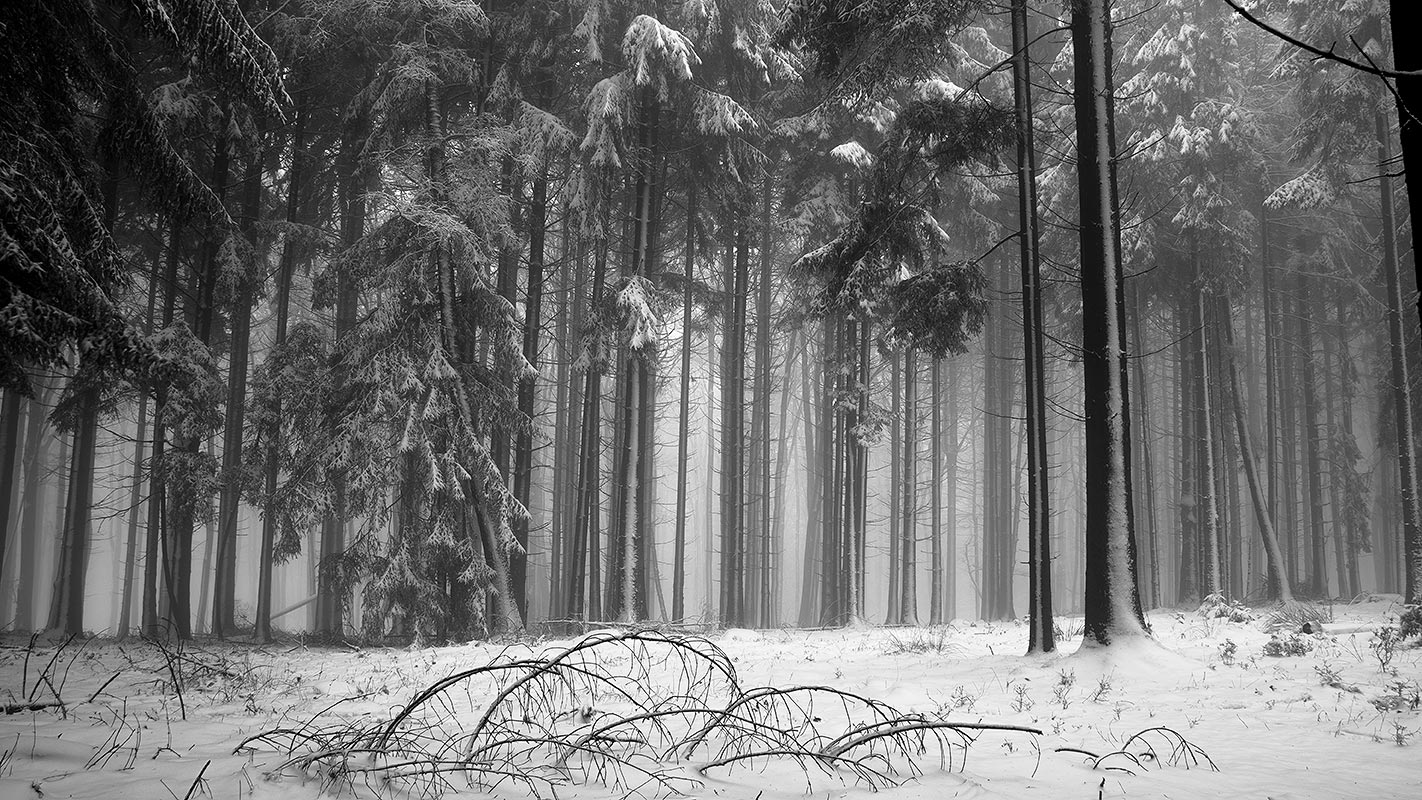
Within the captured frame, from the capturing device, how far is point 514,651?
386 inches

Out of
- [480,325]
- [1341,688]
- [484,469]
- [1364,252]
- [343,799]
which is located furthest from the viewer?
[1364,252]

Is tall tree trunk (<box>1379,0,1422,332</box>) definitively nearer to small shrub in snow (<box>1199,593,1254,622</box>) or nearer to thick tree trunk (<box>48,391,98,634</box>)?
small shrub in snow (<box>1199,593,1254,622</box>)

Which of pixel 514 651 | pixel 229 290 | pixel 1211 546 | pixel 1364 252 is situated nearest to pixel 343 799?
pixel 514 651

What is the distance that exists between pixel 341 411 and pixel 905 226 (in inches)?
361

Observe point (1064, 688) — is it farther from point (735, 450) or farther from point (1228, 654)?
point (735, 450)

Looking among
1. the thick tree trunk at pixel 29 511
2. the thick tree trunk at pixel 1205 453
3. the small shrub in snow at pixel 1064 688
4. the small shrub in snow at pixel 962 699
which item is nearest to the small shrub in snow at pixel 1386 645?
the small shrub in snow at pixel 1064 688

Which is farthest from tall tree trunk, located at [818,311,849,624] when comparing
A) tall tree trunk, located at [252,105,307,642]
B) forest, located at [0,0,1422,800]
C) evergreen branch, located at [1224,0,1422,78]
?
evergreen branch, located at [1224,0,1422,78]

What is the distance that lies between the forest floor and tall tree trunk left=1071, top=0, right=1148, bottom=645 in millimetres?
578

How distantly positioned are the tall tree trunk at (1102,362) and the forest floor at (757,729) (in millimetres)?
578

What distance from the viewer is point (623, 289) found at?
44.2 feet

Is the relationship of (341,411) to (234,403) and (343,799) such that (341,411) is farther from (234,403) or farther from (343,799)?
(343,799)

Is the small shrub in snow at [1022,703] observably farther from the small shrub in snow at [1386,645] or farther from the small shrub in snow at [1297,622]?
the small shrub in snow at [1297,622]

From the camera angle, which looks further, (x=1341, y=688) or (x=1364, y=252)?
(x=1364, y=252)

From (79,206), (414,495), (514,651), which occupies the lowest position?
(514,651)
